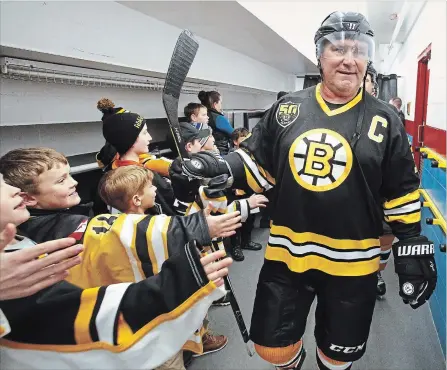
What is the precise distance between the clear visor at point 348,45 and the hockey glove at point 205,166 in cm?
51

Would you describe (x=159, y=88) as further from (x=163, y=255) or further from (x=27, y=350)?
(x=27, y=350)

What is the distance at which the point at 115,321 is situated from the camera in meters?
0.68

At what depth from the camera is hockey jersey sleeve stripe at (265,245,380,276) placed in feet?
3.71

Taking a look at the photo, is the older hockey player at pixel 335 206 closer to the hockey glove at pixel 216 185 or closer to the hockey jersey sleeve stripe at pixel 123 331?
the hockey glove at pixel 216 185

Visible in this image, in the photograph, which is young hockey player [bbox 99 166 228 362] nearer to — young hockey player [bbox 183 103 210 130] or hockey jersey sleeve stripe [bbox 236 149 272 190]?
hockey jersey sleeve stripe [bbox 236 149 272 190]

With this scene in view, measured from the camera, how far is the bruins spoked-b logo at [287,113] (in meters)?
1.17

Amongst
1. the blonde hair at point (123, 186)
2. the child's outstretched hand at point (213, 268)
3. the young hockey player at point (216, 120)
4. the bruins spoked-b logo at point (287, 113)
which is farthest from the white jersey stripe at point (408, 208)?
the young hockey player at point (216, 120)

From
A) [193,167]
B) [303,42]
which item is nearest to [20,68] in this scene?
[193,167]

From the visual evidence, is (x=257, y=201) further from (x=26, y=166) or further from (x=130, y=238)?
(x=26, y=166)

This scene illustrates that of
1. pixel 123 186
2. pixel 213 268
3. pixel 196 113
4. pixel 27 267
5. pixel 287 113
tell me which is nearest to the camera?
pixel 27 267

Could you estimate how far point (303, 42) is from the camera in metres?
4.79

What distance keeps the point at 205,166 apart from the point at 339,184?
453 millimetres

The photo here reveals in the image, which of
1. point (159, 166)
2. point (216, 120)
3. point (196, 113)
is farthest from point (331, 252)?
point (216, 120)

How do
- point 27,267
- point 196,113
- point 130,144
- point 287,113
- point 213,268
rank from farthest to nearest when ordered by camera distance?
1. point 196,113
2. point 130,144
3. point 287,113
4. point 213,268
5. point 27,267
